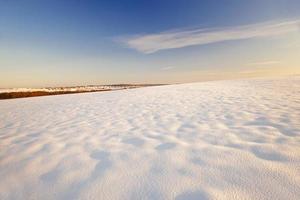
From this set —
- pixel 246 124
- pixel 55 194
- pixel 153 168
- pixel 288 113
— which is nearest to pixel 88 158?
pixel 55 194

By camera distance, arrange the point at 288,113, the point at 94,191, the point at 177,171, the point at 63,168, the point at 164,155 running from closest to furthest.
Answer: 1. the point at 94,191
2. the point at 177,171
3. the point at 63,168
4. the point at 164,155
5. the point at 288,113

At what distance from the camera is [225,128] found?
3.40 metres

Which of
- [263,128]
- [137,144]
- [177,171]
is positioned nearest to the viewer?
[177,171]

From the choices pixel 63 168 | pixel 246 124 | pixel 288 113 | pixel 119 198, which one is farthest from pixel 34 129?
pixel 288 113

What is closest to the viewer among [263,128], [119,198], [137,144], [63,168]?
[119,198]

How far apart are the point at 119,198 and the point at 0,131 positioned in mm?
4479

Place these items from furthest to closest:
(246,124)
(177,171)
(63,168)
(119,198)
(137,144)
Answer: (246,124) < (137,144) < (63,168) < (177,171) < (119,198)

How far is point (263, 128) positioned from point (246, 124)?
0.37 meters

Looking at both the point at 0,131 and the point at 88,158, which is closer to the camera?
the point at 88,158

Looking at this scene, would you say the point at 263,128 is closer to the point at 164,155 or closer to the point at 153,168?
the point at 164,155

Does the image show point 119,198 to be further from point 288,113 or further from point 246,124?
point 288,113

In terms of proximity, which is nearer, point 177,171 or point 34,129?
point 177,171

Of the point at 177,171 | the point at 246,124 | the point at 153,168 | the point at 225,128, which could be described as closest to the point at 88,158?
the point at 153,168

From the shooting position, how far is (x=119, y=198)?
1.63 metres
